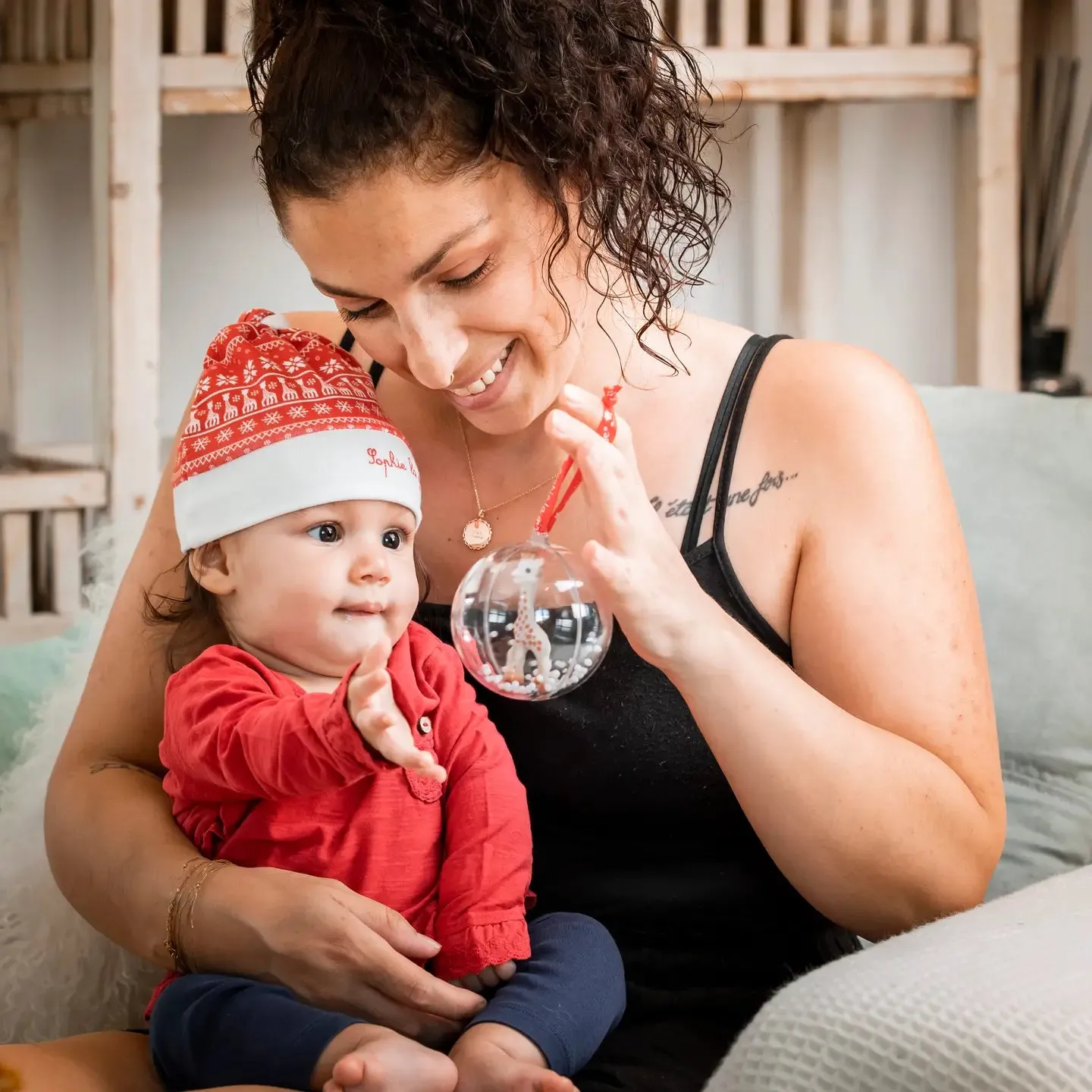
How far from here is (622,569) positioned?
36.0 inches

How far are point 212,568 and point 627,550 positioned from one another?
17.6 inches

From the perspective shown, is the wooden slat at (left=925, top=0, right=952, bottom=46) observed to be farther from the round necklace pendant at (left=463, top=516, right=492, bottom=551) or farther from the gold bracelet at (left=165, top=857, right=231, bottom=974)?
the gold bracelet at (left=165, top=857, right=231, bottom=974)

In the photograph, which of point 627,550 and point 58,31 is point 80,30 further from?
point 627,550

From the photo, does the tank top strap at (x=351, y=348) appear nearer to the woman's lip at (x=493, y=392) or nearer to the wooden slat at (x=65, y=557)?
the woman's lip at (x=493, y=392)

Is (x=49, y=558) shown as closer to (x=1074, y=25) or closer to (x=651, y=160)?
(x=651, y=160)

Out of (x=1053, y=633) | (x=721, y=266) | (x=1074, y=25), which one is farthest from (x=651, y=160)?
(x=1074, y=25)

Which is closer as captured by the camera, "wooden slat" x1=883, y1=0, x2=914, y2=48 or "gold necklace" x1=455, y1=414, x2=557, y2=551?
"gold necklace" x1=455, y1=414, x2=557, y2=551

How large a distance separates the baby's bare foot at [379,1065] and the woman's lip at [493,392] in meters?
0.55

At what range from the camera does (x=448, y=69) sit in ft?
3.49

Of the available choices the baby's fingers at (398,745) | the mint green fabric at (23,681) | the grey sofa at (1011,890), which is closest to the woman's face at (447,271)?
the baby's fingers at (398,745)

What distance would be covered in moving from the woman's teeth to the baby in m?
0.09

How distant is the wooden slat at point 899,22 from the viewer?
2.17 m

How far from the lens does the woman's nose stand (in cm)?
108

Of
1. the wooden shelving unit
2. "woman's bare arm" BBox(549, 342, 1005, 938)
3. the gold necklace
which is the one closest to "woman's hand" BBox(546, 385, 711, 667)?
"woman's bare arm" BBox(549, 342, 1005, 938)
